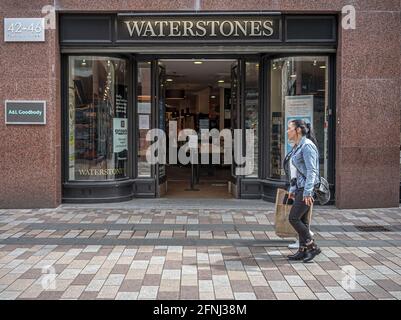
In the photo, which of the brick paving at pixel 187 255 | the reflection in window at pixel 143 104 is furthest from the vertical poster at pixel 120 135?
the brick paving at pixel 187 255

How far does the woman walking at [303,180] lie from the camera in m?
6.69

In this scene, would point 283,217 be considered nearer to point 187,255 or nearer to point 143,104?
point 187,255

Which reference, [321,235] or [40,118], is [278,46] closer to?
[321,235]

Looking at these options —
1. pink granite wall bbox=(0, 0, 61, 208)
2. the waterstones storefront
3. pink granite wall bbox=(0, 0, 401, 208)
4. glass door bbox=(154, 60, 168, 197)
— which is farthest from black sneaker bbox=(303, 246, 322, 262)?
pink granite wall bbox=(0, 0, 61, 208)

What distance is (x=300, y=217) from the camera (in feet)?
22.5

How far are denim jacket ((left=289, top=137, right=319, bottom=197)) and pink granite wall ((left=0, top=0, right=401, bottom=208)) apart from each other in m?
3.80

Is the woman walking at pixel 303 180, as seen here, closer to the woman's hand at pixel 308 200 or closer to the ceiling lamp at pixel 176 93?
the woman's hand at pixel 308 200

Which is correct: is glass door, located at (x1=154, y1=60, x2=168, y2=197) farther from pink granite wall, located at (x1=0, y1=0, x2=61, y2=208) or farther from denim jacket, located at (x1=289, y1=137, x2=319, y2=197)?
denim jacket, located at (x1=289, y1=137, x2=319, y2=197)

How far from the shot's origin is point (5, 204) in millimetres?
10438

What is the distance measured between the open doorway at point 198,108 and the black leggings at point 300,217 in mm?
5467

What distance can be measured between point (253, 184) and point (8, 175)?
486cm

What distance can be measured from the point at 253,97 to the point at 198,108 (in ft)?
36.9

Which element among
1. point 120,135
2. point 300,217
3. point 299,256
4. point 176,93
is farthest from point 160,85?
point 176,93

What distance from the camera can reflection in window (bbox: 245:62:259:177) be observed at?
1161 cm
